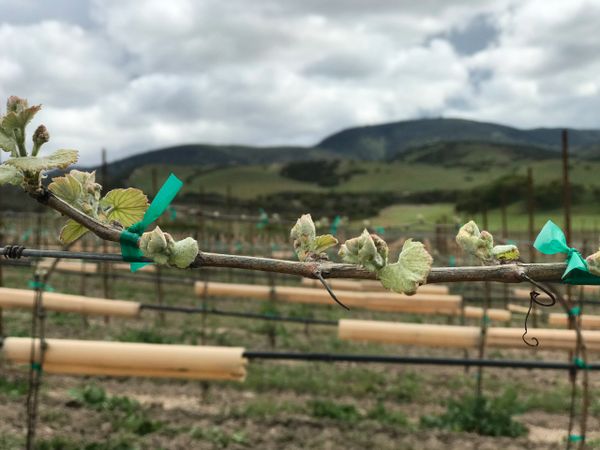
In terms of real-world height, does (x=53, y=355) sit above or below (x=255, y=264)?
below

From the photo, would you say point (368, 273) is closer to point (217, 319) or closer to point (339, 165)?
point (217, 319)

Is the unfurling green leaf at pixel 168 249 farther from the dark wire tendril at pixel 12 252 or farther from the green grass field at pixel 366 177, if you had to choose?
the green grass field at pixel 366 177

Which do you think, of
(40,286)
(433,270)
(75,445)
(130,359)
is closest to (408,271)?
(433,270)

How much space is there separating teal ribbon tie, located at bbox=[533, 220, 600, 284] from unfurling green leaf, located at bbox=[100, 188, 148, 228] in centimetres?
54

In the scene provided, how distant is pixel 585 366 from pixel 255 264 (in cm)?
304

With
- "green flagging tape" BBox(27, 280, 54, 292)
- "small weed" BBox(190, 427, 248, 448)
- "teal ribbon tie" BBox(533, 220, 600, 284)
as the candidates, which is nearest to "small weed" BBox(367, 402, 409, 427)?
"small weed" BBox(190, 427, 248, 448)

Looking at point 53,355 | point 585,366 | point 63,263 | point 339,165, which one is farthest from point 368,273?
point 339,165

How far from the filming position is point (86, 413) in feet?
14.1

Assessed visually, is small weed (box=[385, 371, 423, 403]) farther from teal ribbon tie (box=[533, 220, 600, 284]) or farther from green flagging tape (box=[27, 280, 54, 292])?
teal ribbon tie (box=[533, 220, 600, 284])

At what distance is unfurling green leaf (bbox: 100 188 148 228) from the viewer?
0.77 metres

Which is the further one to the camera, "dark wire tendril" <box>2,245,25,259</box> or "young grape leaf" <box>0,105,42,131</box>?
"dark wire tendril" <box>2,245,25,259</box>

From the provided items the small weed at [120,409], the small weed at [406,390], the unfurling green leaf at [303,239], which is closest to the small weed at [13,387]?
the small weed at [120,409]

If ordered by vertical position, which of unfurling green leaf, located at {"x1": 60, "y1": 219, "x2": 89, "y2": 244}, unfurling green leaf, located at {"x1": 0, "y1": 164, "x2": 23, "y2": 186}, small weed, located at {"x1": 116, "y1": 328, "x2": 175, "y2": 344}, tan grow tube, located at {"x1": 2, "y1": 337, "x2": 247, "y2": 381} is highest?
unfurling green leaf, located at {"x1": 0, "y1": 164, "x2": 23, "y2": 186}

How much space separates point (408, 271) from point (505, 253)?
0.12 m
